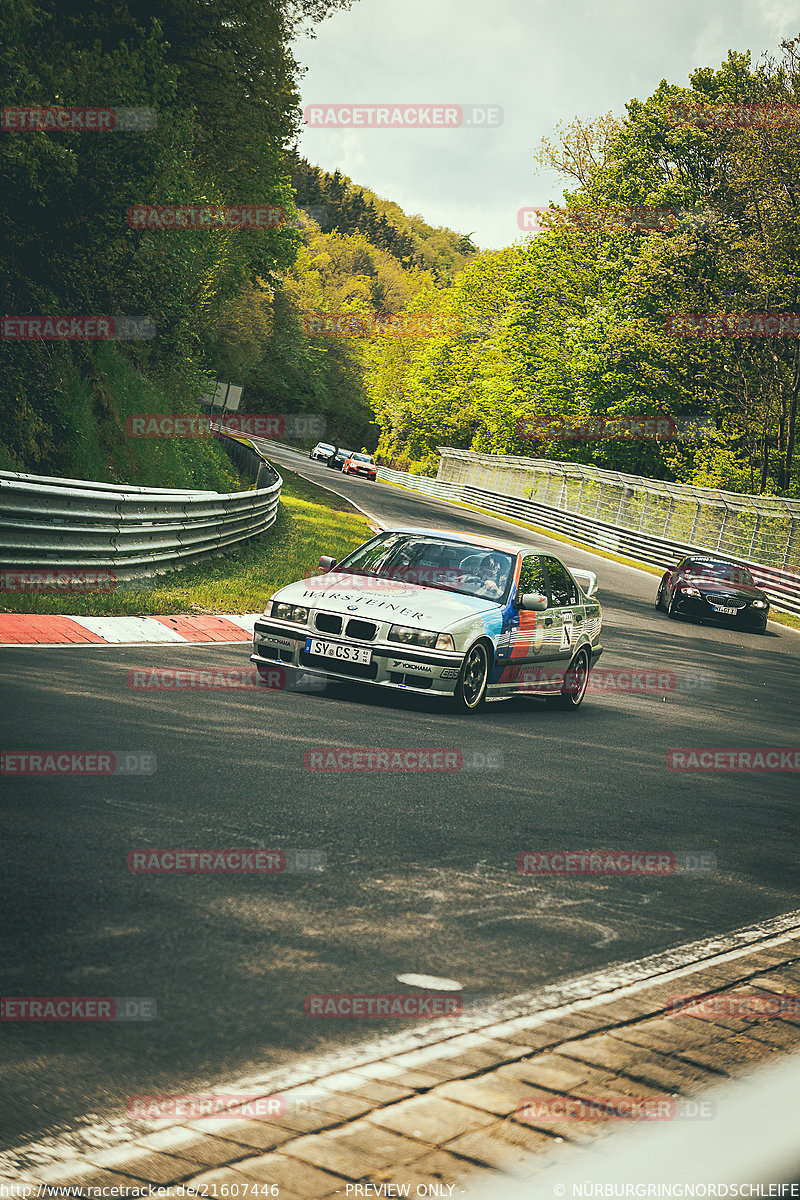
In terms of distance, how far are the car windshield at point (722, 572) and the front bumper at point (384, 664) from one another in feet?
58.3

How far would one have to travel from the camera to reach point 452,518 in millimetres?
42812

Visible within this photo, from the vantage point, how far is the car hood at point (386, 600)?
10.1 m

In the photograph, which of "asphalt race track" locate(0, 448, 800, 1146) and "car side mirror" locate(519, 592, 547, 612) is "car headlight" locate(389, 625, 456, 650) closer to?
"asphalt race track" locate(0, 448, 800, 1146)

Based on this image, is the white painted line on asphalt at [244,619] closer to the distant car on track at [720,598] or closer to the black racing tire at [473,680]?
the black racing tire at [473,680]

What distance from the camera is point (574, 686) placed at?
40.5 feet

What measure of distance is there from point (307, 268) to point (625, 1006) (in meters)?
123

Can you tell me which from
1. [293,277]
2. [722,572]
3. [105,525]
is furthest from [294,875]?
[293,277]

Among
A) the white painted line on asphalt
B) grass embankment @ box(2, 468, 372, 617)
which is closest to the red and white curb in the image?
the white painted line on asphalt

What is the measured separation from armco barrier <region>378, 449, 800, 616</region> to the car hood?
862 inches

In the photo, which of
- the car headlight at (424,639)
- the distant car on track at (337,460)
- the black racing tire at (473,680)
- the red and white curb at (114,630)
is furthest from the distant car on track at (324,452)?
the car headlight at (424,639)

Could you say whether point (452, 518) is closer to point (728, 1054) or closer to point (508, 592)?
point (508, 592)

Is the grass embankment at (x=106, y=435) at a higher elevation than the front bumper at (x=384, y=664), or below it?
higher

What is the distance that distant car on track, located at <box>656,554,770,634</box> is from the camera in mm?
26000

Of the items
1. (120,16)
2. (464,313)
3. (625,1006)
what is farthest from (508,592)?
(464,313)
